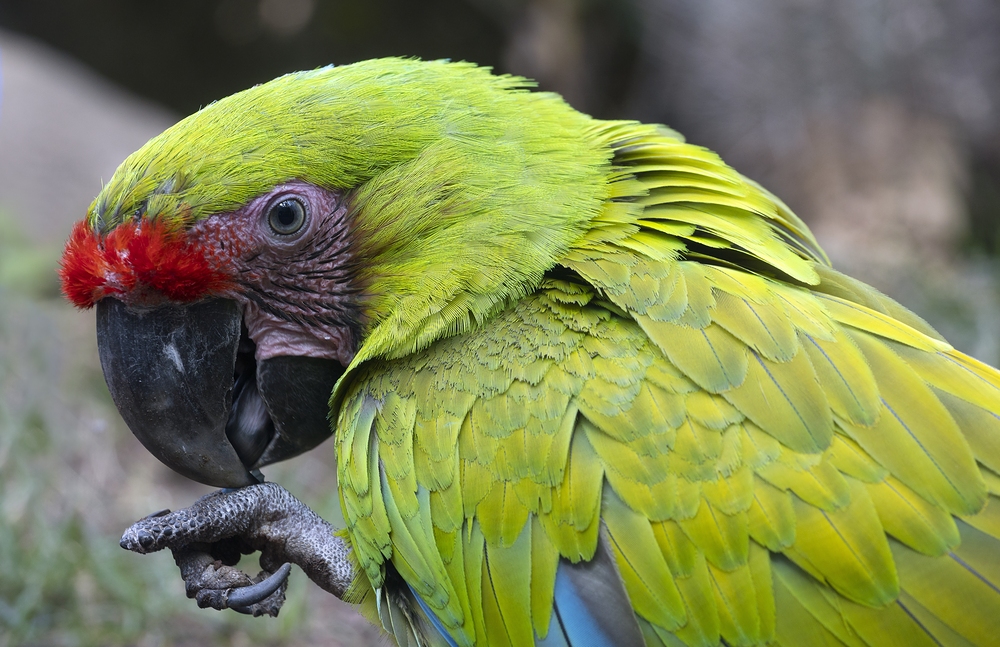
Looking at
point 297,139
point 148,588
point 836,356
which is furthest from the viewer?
point 148,588

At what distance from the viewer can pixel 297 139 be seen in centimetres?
210

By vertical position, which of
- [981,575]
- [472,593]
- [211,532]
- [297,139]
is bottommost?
[211,532]

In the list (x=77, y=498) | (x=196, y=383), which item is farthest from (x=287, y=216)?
(x=77, y=498)

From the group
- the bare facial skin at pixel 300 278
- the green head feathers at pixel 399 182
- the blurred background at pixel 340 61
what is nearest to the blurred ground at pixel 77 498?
the blurred background at pixel 340 61

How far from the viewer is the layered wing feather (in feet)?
5.68

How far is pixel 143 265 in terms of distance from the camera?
2.04m

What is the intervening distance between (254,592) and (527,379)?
3.21 ft

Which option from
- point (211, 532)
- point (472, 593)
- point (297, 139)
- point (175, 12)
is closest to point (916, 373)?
point (472, 593)

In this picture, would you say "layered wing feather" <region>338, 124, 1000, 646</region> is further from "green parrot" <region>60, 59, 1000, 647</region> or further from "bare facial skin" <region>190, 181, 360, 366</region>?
"bare facial skin" <region>190, 181, 360, 366</region>

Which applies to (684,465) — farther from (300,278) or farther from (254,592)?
(254,592)

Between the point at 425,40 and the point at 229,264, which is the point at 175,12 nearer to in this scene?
the point at 425,40

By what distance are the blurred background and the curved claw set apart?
1.25 meters

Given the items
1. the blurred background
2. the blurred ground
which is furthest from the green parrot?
the blurred background

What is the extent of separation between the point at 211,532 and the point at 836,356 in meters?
1.64
